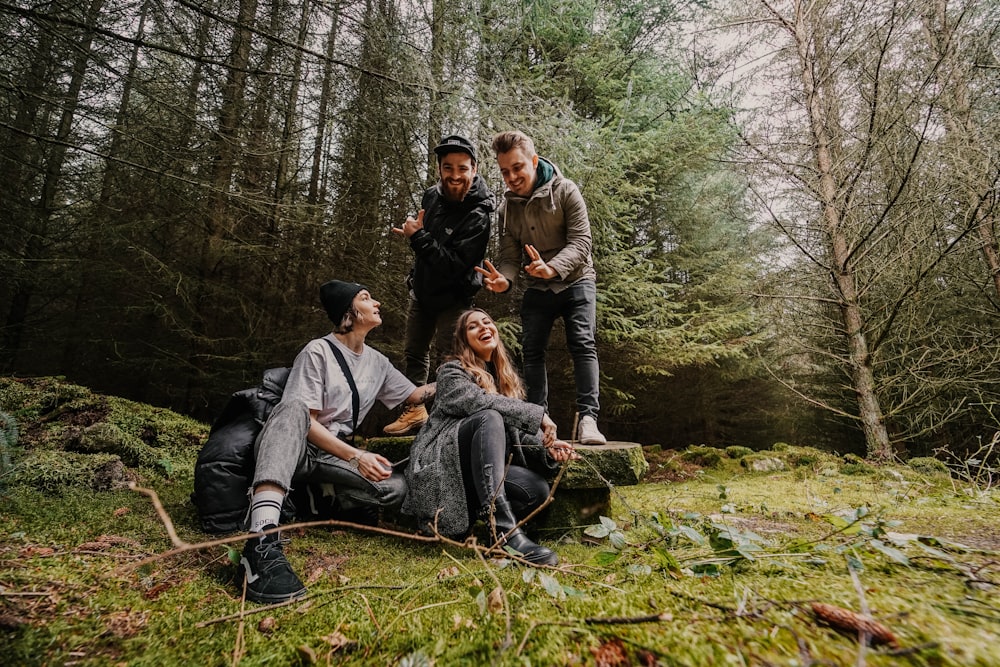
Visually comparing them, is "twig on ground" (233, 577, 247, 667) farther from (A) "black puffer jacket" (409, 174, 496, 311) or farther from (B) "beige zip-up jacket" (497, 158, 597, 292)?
(B) "beige zip-up jacket" (497, 158, 597, 292)

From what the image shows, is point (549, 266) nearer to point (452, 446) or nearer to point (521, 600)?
point (452, 446)

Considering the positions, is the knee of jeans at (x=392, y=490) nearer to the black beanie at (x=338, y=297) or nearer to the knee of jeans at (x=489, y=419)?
the knee of jeans at (x=489, y=419)

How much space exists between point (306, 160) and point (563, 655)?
7966mm

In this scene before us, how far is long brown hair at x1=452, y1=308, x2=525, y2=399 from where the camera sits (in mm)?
2654

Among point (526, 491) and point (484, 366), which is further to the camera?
point (484, 366)

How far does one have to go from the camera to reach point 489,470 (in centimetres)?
217

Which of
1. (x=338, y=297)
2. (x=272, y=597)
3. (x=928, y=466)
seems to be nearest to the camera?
(x=272, y=597)

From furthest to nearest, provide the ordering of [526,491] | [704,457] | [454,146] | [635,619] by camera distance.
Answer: [704,457] < [454,146] < [526,491] < [635,619]

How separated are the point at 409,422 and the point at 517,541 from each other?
1493mm

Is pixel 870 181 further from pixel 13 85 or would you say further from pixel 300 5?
pixel 13 85

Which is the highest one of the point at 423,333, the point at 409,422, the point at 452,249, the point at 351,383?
the point at 452,249

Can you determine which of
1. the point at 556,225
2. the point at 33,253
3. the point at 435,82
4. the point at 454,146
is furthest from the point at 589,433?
the point at 33,253

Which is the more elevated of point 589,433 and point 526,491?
point 589,433

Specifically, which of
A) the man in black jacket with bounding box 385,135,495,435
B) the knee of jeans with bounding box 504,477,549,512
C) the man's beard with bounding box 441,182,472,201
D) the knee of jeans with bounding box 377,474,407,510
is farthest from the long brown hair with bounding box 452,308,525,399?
the man's beard with bounding box 441,182,472,201
